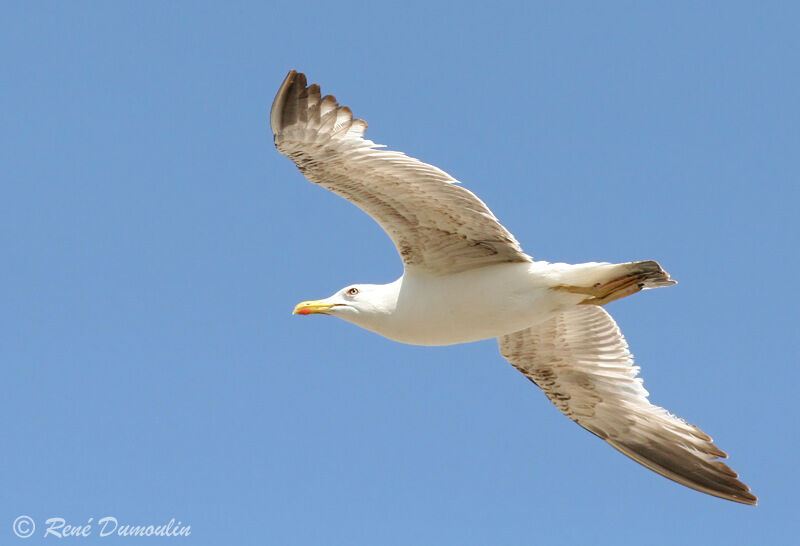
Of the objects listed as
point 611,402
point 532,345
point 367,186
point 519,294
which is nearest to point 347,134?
point 367,186

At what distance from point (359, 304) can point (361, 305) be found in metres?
0.03

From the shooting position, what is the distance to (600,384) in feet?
44.9

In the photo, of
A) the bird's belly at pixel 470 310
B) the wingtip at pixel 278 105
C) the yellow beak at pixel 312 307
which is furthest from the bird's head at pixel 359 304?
the wingtip at pixel 278 105

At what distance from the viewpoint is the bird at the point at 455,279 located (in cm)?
1112

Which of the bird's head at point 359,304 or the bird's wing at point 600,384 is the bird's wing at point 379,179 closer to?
the bird's head at point 359,304

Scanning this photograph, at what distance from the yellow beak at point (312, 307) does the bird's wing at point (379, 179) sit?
107cm

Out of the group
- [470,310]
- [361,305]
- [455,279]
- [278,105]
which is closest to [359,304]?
[361,305]

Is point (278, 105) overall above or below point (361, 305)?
above

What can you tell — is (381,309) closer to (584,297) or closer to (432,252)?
(432,252)

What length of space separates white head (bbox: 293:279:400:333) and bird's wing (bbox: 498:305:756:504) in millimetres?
1951

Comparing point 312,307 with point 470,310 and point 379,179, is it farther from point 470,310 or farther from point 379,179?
point 379,179

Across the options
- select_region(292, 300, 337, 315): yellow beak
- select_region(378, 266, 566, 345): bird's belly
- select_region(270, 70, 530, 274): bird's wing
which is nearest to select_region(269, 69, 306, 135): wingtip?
select_region(270, 70, 530, 274): bird's wing

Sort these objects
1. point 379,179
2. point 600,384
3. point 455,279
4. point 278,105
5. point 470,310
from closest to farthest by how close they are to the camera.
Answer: point 379,179
point 278,105
point 470,310
point 455,279
point 600,384

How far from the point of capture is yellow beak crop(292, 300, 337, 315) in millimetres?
12141
